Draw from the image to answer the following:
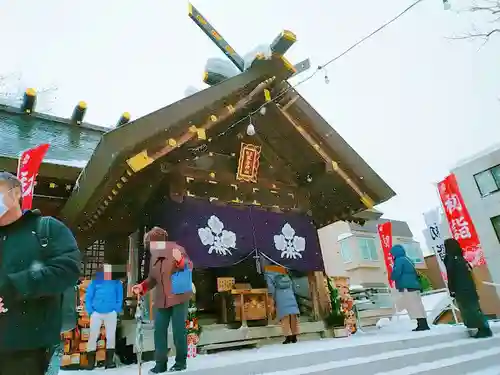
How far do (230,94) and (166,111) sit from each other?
1.45 metres

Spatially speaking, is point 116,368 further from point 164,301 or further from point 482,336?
point 482,336

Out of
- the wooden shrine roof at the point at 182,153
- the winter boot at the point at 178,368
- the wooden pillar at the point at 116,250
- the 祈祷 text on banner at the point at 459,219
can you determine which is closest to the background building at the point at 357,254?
the 祈祷 text on banner at the point at 459,219

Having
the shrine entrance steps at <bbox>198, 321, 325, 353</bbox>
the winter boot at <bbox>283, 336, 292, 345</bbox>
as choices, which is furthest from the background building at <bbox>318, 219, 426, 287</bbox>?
the winter boot at <bbox>283, 336, 292, 345</bbox>

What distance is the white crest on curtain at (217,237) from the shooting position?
7117mm

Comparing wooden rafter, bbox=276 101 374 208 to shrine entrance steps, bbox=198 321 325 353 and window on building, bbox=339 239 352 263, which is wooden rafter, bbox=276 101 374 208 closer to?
shrine entrance steps, bbox=198 321 325 353

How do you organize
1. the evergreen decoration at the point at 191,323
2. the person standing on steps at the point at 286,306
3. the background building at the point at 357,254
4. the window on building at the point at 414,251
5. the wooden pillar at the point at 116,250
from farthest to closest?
1. the window on building at the point at 414,251
2. the background building at the point at 357,254
3. the wooden pillar at the point at 116,250
4. the person standing on steps at the point at 286,306
5. the evergreen decoration at the point at 191,323

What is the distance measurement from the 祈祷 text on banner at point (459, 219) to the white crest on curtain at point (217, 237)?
1103 cm

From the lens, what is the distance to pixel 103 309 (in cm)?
594

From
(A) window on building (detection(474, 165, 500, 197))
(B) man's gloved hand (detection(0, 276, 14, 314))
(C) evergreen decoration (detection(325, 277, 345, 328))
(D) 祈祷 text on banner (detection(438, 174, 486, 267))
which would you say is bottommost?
(C) evergreen decoration (detection(325, 277, 345, 328))

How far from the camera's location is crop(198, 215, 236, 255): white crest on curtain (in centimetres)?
712

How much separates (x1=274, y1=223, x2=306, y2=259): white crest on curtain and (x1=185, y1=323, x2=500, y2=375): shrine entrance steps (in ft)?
9.08

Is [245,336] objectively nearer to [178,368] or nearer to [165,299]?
[178,368]

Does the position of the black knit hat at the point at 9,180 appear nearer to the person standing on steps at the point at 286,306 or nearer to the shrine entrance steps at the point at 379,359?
the shrine entrance steps at the point at 379,359

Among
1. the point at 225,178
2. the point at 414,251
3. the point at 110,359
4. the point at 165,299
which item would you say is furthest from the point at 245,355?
the point at 414,251
